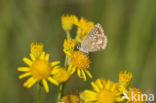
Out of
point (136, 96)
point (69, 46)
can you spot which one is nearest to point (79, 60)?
point (69, 46)

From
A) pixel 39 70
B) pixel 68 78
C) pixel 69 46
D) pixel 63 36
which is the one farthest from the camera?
pixel 63 36

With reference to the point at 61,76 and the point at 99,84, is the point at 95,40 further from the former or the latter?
the point at 61,76

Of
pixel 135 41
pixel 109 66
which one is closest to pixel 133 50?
pixel 135 41

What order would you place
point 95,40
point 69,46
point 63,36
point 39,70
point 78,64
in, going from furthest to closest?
1. point 63,36
2. point 95,40
3. point 69,46
4. point 78,64
5. point 39,70

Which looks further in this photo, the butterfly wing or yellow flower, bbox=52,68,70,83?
the butterfly wing

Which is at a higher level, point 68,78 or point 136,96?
point 68,78

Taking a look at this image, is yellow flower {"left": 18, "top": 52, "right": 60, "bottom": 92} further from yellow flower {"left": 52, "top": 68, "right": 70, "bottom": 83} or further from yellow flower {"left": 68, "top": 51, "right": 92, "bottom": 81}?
yellow flower {"left": 68, "top": 51, "right": 92, "bottom": 81}

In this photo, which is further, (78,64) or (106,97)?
(78,64)

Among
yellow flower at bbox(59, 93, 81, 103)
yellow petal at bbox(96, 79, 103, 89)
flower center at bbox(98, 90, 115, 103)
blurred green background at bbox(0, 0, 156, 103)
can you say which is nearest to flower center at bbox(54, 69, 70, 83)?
yellow flower at bbox(59, 93, 81, 103)

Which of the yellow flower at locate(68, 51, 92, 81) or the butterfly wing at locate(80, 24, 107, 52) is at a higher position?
the butterfly wing at locate(80, 24, 107, 52)
